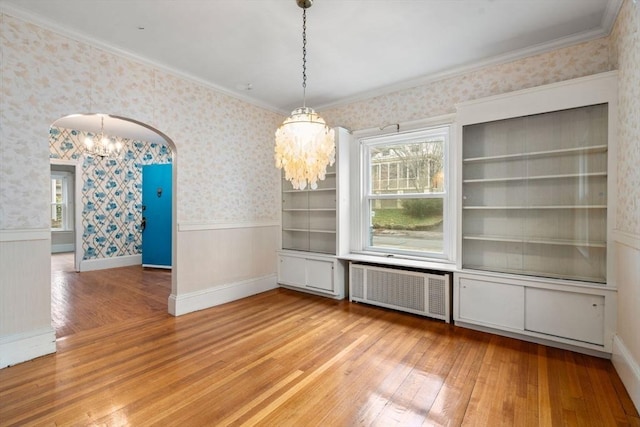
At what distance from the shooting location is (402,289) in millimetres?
3748

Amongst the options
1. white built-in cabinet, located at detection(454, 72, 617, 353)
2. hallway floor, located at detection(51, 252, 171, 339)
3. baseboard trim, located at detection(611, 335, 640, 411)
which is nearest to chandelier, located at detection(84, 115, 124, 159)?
hallway floor, located at detection(51, 252, 171, 339)

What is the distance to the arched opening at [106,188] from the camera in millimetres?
6004

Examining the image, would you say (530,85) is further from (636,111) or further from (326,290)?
(326,290)

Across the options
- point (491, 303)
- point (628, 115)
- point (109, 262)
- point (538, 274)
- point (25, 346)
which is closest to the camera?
point (628, 115)

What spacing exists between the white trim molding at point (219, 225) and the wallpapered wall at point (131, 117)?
5cm

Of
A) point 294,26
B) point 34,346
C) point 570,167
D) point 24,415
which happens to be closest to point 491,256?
point 570,167

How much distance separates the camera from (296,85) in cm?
406

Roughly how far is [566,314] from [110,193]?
802 centimetres

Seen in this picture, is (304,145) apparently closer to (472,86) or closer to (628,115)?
(472,86)

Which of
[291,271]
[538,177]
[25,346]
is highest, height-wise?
[538,177]

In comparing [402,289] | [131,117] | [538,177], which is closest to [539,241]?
[538,177]

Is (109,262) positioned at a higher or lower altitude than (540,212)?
lower

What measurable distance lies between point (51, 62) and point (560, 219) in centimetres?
503

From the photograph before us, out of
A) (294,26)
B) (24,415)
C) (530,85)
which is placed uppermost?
(294,26)
